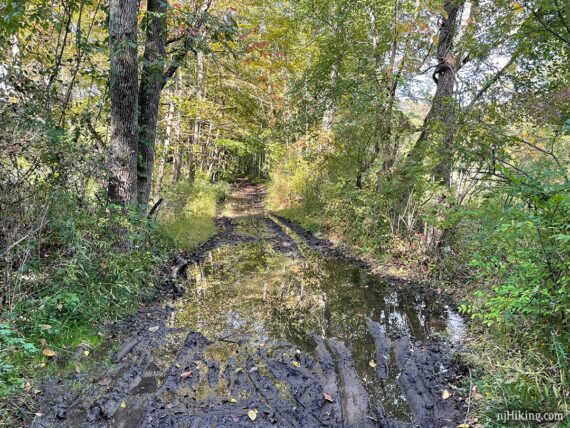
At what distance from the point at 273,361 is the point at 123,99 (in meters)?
4.85

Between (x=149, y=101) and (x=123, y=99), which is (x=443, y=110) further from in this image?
(x=123, y=99)

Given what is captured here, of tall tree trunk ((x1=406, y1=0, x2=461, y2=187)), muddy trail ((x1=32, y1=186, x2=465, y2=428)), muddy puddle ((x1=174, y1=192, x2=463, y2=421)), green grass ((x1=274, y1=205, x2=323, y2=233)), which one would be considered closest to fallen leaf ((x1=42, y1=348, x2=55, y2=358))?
muddy trail ((x1=32, y1=186, x2=465, y2=428))

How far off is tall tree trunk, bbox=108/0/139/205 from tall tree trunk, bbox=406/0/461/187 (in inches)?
225

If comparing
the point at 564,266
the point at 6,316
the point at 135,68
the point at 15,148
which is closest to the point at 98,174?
the point at 15,148

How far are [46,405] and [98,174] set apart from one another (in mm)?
3462

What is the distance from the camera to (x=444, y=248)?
7.49 m

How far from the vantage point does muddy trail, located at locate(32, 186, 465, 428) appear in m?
3.41

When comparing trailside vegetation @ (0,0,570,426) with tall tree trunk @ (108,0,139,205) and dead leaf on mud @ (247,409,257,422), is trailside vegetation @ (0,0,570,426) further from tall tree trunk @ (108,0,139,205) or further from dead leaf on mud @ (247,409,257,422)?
dead leaf on mud @ (247,409,257,422)

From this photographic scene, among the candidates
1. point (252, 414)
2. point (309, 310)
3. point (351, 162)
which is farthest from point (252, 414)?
point (351, 162)

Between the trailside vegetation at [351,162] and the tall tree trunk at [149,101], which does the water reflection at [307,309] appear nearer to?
the trailside vegetation at [351,162]

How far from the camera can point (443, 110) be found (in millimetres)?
7406

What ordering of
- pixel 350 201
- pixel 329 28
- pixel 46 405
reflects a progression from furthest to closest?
pixel 329 28
pixel 350 201
pixel 46 405

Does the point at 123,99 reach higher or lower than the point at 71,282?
higher

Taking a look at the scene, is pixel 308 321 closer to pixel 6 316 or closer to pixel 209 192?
pixel 6 316
